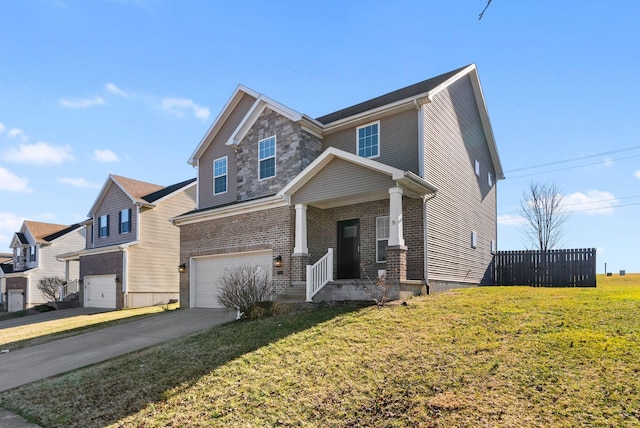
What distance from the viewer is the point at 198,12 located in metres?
8.96

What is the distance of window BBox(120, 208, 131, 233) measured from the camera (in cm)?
2564

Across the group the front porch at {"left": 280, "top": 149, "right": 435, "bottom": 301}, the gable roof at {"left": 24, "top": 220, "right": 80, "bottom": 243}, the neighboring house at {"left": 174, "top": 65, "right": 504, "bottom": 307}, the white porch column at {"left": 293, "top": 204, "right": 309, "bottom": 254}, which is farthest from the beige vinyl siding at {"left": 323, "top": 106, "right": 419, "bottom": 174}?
the gable roof at {"left": 24, "top": 220, "right": 80, "bottom": 243}

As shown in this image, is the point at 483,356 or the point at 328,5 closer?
the point at 483,356

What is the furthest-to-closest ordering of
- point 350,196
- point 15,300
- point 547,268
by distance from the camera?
point 15,300, point 547,268, point 350,196

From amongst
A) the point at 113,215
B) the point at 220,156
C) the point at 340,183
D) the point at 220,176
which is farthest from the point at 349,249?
the point at 113,215

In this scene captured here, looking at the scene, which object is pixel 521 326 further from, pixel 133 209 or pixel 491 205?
pixel 133 209

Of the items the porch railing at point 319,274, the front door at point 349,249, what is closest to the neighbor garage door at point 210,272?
the front door at point 349,249

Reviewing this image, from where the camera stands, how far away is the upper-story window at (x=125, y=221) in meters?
25.6

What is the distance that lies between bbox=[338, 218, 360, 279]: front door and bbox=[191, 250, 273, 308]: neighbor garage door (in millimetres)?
3099

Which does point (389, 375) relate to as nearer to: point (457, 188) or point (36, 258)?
point (457, 188)

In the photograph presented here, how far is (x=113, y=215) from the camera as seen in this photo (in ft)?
88.8

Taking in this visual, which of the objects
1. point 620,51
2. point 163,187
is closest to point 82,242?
point 163,187

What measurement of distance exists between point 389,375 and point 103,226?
26.6m

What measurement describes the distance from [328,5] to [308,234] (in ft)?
26.0
